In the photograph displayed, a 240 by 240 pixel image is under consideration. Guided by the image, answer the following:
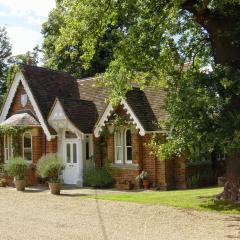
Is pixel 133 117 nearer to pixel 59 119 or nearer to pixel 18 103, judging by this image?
pixel 59 119

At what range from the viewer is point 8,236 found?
41.5ft

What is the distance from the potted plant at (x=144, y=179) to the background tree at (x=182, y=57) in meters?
5.52

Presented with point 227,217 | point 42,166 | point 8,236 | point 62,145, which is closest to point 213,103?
point 227,217

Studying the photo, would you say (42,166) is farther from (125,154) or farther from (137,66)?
(137,66)

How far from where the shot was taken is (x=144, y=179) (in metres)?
24.4

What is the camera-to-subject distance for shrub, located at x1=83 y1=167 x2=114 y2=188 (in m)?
25.4

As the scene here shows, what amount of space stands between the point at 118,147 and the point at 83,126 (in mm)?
2314

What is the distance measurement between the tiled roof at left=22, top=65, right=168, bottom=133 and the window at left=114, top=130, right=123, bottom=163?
1.50 m

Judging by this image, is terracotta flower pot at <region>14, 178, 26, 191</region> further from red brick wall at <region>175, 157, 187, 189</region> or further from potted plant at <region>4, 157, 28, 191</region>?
red brick wall at <region>175, 157, 187, 189</region>

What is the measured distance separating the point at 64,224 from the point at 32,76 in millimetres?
17498

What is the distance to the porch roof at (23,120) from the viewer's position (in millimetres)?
28477

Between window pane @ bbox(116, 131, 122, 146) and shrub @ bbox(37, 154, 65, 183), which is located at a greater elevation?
window pane @ bbox(116, 131, 122, 146)

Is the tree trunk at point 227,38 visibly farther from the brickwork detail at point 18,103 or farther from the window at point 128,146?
the brickwork detail at point 18,103

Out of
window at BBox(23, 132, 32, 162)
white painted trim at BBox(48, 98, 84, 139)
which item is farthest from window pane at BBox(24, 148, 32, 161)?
white painted trim at BBox(48, 98, 84, 139)
